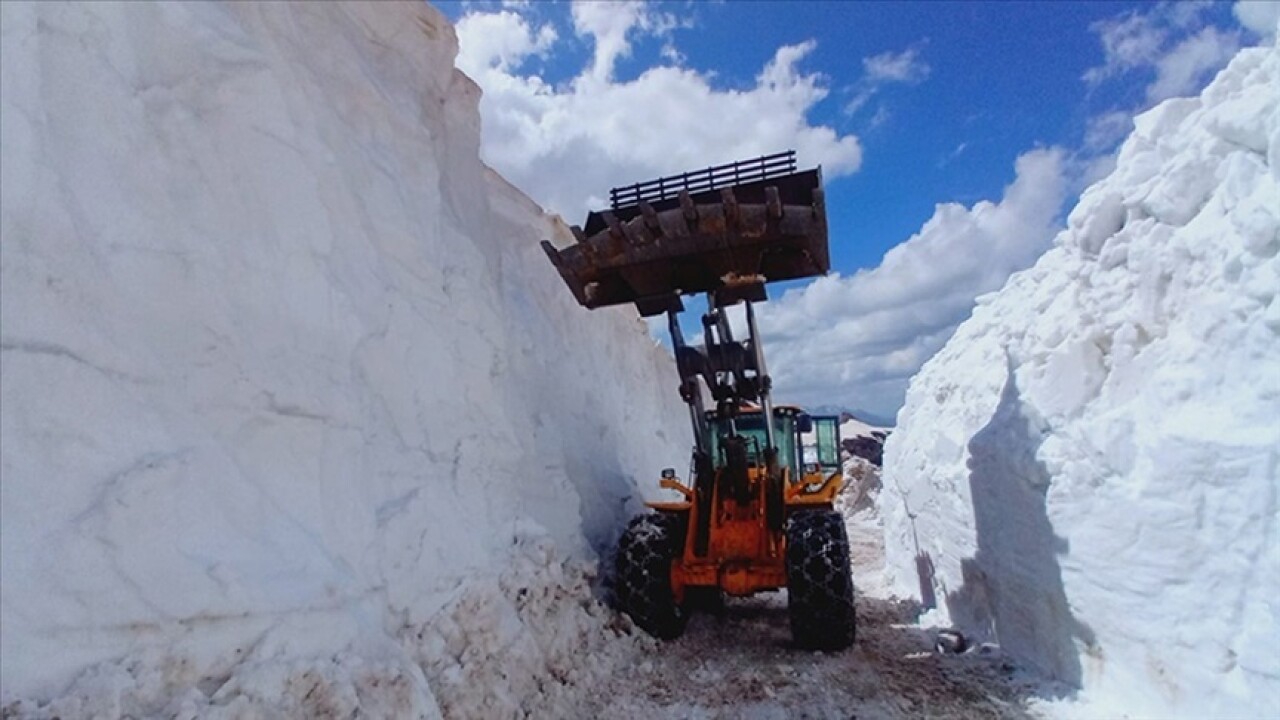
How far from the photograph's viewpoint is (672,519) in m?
8.30

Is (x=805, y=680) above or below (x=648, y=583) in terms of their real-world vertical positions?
below

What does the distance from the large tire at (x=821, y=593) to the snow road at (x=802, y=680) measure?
181mm

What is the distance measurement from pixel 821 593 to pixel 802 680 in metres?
0.91

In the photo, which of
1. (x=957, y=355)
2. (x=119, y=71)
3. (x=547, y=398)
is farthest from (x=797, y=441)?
(x=119, y=71)

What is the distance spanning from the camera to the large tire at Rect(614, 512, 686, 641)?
751cm

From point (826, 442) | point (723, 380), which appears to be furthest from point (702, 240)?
point (826, 442)

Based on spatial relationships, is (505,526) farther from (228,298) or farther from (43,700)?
(43,700)

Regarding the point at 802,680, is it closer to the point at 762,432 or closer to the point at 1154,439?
the point at 1154,439

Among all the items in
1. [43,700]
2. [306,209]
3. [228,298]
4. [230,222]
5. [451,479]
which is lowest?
[43,700]

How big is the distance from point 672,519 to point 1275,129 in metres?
6.03

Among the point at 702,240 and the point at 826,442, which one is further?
the point at 826,442

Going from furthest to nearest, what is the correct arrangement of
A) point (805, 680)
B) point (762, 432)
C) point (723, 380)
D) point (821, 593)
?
point (762, 432), point (723, 380), point (821, 593), point (805, 680)

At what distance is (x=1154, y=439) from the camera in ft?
16.3

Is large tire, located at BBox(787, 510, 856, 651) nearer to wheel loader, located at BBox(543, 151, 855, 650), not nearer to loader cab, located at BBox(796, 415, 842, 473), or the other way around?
wheel loader, located at BBox(543, 151, 855, 650)
